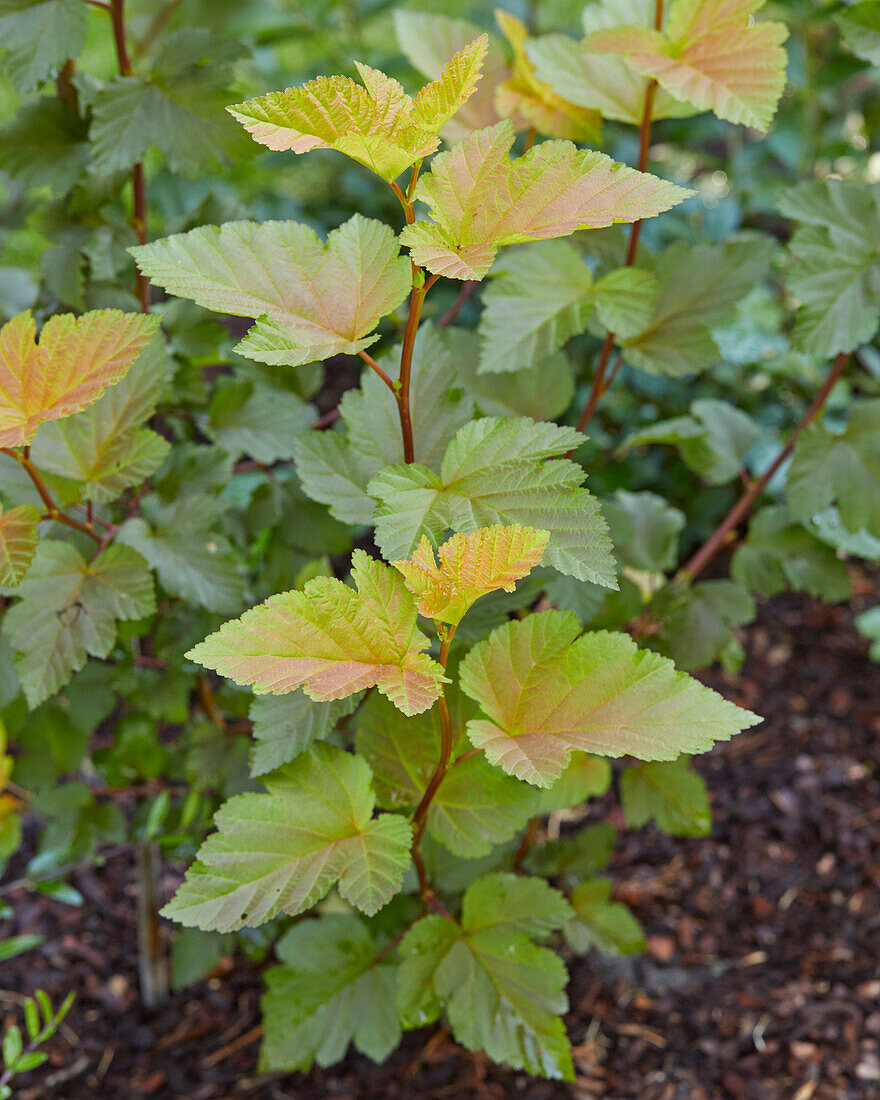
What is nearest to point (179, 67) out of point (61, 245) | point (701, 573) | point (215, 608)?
point (61, 245)

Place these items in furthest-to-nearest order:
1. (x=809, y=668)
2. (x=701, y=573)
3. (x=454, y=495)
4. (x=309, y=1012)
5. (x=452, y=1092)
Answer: (x=701, y=573) < (x=809, y=668) < (x=452, y=1092) < (x=309, y=1012) < (x=454, y=495)

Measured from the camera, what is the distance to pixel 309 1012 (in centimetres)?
104

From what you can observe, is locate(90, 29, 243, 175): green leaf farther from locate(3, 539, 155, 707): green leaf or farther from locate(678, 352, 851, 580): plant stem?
locate(678, 352, 851, 580): plant stem

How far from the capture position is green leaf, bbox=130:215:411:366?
2.17 feet

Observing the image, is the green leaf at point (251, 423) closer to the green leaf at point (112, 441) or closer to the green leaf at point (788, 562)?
the green leaf at point (112, 441)

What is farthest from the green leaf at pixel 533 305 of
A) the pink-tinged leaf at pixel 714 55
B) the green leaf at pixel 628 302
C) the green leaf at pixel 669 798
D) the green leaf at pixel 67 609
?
the green leaf at pixel 669 798

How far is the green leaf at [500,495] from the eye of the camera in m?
0.68

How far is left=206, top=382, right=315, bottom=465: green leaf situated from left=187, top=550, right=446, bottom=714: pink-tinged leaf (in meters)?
0.43

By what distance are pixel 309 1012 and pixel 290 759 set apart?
0.43m

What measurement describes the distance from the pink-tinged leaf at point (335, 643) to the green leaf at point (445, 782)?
7.6 inches

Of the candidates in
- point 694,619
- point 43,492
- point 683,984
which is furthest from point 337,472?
point 683,984

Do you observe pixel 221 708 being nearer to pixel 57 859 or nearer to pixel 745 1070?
pixel 57 859

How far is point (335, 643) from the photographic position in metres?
0.67

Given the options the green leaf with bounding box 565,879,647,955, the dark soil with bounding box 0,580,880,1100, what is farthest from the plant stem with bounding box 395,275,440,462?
the dark soil with bounding box 0,580,880,1100
